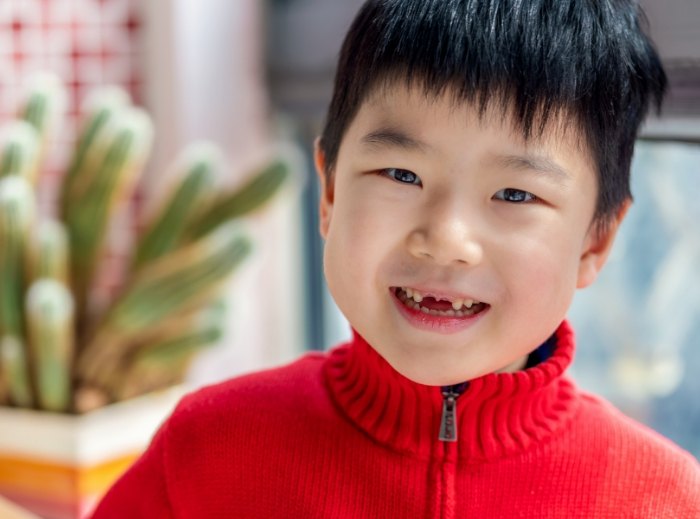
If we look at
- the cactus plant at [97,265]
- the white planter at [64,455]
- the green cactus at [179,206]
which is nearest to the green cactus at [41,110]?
the cactus plant at [97,265]

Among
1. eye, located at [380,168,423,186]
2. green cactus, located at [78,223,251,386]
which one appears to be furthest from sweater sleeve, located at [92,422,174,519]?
green cactus, located at [78,223,251,386]

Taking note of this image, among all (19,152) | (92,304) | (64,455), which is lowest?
(64,455)

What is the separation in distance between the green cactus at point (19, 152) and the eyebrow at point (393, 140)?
0.60m

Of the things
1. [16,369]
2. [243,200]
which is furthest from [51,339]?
[243,200]

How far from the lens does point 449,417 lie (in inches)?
26.8

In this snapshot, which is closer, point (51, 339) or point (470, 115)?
point (470, 115)

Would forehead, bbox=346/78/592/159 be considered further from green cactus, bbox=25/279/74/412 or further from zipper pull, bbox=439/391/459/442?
green cactus, bbox=25/279/74/412

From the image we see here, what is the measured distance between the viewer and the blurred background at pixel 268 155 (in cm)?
115

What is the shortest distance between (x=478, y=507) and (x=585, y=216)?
213mm

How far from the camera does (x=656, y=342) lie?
1.19 metres

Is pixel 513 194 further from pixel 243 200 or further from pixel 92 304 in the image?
pixel 92 304

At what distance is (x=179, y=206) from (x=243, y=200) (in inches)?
3.2

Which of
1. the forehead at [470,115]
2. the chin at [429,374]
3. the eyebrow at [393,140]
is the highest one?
the forehead at [470,115]

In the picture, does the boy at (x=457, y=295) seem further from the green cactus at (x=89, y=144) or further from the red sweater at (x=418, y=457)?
the green cactus at (x=89, y=144)
